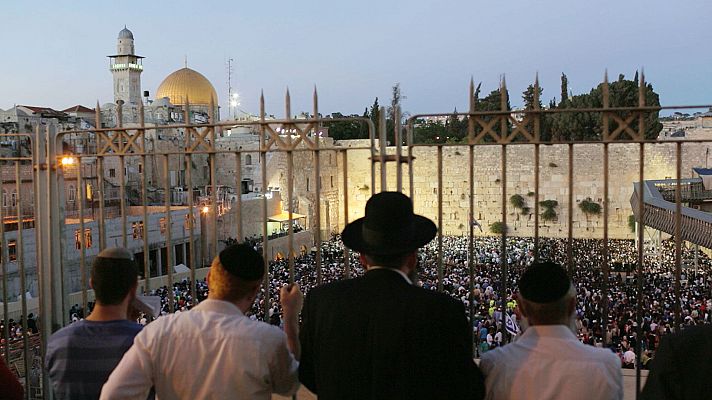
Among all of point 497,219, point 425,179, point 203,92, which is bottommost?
point 497,219

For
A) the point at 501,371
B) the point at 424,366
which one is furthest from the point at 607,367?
the point at 424,366

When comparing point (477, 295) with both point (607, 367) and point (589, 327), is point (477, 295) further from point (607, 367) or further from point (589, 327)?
point (607, 367)

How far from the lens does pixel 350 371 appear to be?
197 centimetres

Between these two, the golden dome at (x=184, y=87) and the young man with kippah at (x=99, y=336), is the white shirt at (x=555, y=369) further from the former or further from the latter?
the golden dome at (x=184, y=87)

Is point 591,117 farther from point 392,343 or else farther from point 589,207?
point 392,343

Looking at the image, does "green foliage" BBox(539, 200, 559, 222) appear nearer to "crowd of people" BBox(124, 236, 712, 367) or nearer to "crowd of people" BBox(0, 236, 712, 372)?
"crowd of people" BBox(0, 236, 712, 372)

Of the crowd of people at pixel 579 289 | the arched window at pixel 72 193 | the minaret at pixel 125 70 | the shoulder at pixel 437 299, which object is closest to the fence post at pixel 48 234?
the crowd of people at pixel 579 289

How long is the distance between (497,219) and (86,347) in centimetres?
2854

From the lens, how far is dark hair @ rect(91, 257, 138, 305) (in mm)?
2281

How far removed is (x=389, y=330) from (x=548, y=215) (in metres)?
29.1

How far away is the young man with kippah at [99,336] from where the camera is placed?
2.29 meters

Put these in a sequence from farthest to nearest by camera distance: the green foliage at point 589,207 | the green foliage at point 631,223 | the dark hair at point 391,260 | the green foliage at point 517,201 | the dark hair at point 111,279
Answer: the green foliage at point 517,201, the green foliage at point 589,207, the green foliage at point 631,223, the dark hair at point 111,279, the dark hair at point 391,260

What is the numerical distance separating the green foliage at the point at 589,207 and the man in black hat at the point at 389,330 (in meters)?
28.0

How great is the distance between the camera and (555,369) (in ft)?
6.34
